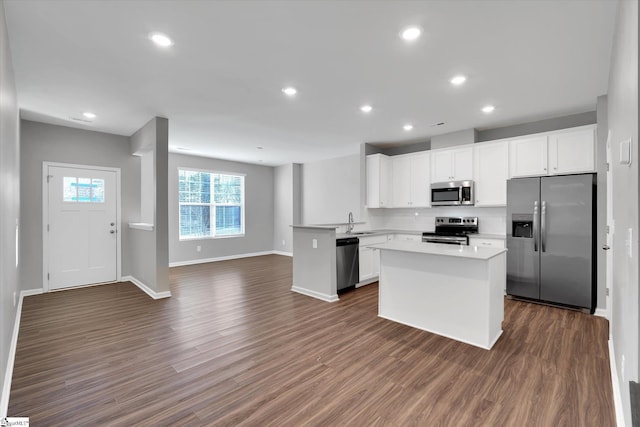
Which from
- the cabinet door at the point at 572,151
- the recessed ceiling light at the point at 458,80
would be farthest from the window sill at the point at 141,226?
the cabinet door at the point at 572,151

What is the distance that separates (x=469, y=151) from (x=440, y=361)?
3.66m

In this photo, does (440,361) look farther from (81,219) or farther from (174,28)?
(81,219)

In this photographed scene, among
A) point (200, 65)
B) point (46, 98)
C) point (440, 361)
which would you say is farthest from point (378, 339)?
point (46, 98)

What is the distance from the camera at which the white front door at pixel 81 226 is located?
4.79m

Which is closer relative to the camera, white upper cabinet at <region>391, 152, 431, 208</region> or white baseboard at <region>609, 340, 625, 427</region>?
white baseboard at <region>609, 340, 625, 427</region>

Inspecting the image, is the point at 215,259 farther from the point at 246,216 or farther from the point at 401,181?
the point at 401,181

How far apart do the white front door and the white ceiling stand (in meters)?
0.99

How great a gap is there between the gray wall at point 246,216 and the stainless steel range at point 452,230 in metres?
5.01

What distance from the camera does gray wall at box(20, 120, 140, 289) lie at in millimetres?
4562

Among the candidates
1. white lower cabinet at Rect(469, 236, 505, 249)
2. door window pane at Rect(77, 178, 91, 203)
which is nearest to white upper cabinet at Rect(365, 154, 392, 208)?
white lower cabinet at Rect(469, 236, 505, 249)

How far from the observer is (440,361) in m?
2.53

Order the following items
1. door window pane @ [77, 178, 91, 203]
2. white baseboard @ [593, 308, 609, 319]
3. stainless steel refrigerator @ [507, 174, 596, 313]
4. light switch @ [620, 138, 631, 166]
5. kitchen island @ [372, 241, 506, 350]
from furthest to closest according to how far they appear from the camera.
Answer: door window pane @ [77, 178, 91, 203] < stainless steel refrigerator @ [507, 174, 596, 313] < white baseboard @ [593, 308, 609, 319] < kitchen island @ [372, 241, 506, 350] < light switch @ [620, 138, 631, 166]

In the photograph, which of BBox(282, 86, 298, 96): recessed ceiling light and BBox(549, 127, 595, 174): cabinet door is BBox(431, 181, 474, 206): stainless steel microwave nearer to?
BBox(549, 127, 595, 174): cabinet door

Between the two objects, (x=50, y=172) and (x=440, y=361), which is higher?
(x=50, y=172)
